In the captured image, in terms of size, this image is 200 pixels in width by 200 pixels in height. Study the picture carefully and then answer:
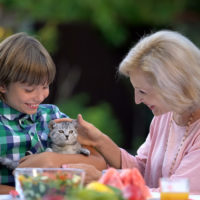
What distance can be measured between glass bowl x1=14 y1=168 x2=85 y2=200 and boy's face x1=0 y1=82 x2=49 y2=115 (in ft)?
2.56

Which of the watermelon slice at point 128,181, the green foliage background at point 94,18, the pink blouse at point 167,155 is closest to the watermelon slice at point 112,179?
the watermelon slice at point 128,181

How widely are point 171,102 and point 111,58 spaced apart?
5214 mm

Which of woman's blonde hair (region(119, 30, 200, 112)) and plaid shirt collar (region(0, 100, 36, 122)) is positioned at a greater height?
woman's blonde hair (region(119, 30, 200, 112))

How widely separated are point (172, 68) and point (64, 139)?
0.65 m

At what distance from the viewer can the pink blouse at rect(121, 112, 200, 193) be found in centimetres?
260

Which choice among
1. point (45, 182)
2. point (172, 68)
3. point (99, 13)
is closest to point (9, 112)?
point (172, 68)

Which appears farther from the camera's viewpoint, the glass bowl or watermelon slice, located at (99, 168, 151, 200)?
watermelon slice, located at (99, 168, 151, 200)

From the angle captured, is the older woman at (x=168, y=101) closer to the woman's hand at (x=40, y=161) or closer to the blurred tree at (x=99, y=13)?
the woman's hand at (x=40, y=161)

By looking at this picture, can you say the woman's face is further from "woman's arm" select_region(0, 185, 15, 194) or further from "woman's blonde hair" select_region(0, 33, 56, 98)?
"woman's arm" select_region(0, 185, 15, 194)

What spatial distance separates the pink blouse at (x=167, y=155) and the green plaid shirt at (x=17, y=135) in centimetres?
50

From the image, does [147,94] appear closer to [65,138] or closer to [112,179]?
[65,138]

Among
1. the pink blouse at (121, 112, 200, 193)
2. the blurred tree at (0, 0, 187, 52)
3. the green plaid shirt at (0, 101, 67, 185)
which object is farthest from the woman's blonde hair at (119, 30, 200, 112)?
the blurred tree at (0, 0, 187, 52)

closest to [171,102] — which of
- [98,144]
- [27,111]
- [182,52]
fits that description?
[182,52]

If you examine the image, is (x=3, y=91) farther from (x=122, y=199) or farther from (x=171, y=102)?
(x=122, y=199)
